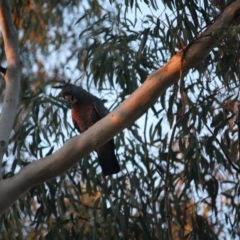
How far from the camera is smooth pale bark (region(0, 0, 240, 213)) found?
11.9 ft

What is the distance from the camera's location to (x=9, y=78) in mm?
4332

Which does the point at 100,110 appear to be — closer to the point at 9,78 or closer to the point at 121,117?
the point at 9,78

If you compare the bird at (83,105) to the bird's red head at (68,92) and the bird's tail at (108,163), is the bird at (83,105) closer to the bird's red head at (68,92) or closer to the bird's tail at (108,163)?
the bird's red head at (68,92)

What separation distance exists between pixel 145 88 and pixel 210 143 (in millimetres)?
1754

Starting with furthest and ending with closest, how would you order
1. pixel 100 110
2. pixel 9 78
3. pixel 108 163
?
pixel 100 110
pixel 108 163
pixel 9 78

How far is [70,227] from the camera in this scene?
568 centimetres

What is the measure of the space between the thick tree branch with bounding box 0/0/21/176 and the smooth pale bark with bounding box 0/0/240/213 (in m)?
0.31

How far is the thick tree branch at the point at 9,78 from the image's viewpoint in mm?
4062

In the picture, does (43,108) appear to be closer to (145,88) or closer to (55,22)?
(55,22)

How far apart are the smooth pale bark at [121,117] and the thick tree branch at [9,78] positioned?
1.02ft

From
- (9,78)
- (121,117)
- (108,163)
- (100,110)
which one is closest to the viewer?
(121,117)

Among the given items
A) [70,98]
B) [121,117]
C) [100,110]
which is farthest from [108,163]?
[121,117]

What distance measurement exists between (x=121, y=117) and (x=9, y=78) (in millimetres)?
933

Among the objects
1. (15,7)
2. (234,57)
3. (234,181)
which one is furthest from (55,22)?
(234,57)
